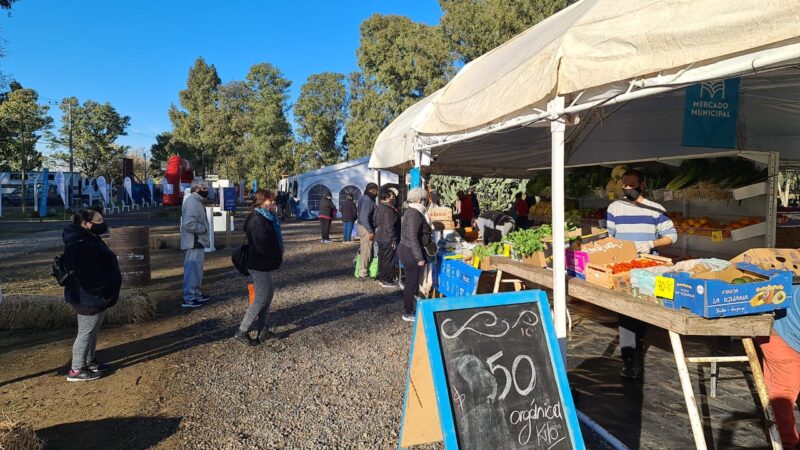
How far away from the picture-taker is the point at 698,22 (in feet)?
7.22

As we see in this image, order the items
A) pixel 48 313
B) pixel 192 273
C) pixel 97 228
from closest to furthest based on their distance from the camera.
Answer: pixel 97 228 < pixel 48 313 < pixel 192 273

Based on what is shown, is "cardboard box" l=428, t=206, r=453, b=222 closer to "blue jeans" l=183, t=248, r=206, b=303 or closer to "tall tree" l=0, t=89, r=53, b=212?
"blue jeans" l=183, t=248, r=206, b=303

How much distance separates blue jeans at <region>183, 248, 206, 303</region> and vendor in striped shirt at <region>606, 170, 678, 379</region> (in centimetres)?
568

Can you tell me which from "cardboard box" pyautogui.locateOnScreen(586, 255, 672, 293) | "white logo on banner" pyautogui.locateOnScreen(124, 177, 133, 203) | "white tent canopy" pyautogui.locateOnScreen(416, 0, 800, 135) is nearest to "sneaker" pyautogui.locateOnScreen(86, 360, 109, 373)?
"white tent canopy" pyautogui.locateOnScreen(416, 0, 800, 135)

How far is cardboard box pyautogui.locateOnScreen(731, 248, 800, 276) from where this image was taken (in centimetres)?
321

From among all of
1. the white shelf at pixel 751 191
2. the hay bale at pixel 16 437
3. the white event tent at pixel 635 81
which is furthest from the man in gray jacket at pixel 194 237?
the white shelf at pixel 751 191

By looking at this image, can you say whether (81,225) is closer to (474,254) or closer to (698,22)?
(474,254)

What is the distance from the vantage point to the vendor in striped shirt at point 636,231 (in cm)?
424

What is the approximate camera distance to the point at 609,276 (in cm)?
342

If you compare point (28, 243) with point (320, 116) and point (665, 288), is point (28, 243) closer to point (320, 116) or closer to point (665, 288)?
point (665, 288)

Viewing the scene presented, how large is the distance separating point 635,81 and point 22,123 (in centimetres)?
3880

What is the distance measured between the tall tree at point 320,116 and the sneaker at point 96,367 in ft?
130

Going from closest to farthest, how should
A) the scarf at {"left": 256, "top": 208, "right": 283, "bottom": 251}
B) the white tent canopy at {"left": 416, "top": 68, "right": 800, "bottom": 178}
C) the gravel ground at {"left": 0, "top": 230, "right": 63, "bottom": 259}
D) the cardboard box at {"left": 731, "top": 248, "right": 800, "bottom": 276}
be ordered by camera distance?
the cardboard box at {"left": 731, "top": 248, "right": 800, "bottom": 276}, the white tent canopy at {"left": 416, "top": 68, "right": 800, "bottom": 178}, the scarf at {"left": 256, "top": 208, "right": 283, "bottom": 251}, the gravel ground at {"left": 0, "top": 230, "right": 63, "bottom": 259}

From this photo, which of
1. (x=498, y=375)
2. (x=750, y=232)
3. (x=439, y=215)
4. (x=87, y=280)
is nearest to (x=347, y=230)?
(x=439, y=215)
